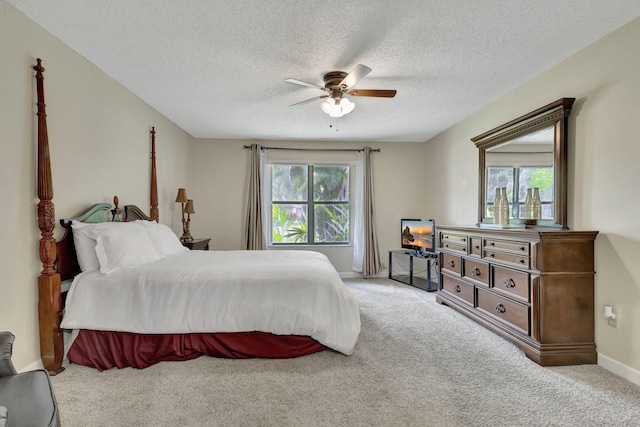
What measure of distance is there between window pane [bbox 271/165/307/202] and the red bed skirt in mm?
3392

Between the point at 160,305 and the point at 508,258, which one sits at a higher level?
the point at 508,258

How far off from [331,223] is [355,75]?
11.3 feet

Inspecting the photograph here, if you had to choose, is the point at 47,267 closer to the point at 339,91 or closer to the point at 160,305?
the point at 160,305

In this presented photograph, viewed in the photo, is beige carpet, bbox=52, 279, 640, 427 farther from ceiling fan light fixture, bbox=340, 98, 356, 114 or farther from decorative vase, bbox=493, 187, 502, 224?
ceiling fan light fixture, bbox=340, 98, 356, 114

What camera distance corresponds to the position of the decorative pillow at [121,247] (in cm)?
239

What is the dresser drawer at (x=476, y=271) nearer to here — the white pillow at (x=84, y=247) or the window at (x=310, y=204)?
the window at (x=310, y=204)

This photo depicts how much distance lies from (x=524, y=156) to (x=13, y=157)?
13.5ft

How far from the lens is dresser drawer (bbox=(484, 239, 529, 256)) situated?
2532mm

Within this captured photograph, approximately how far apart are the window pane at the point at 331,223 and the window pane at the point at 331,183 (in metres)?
0.15

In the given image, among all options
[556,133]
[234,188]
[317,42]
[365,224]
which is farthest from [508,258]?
[234,188]

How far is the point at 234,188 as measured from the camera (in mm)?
5359

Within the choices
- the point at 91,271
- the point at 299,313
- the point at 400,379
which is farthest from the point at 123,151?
the point at 400,379

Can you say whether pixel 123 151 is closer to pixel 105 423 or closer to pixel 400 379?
pixel 105 423

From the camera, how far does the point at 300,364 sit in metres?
2.35
